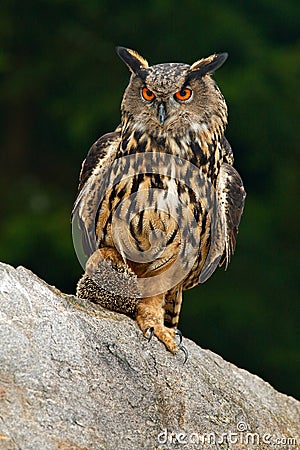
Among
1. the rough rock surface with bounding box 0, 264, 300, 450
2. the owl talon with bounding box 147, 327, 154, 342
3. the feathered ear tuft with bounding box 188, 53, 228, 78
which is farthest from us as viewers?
the feathered ear tuft with bounding box 188, 53, 228, 78

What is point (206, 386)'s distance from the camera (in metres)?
3.47

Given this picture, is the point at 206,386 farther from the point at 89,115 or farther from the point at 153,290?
the point at 89,115

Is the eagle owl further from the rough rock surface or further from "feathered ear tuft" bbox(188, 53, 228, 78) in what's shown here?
the rough rock surface

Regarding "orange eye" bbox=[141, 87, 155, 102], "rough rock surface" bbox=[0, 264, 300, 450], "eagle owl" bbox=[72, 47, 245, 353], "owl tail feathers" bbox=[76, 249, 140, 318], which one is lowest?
"rough rock surface" bbox=[0, 264, 300, 450]

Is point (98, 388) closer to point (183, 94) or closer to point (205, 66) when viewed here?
point (183, 94)

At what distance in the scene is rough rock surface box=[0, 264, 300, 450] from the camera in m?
2.86

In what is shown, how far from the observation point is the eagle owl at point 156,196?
352 cm

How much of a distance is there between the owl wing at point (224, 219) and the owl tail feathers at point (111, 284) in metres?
0.36

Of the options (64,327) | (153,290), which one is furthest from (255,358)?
(64,327)

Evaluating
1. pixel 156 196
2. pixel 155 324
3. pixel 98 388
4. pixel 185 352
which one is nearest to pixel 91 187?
pixel 156 196

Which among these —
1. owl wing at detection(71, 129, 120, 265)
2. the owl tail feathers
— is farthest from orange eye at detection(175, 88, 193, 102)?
the owl tail feathers

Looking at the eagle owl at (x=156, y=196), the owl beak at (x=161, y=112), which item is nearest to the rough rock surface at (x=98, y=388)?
the eagle owl at (x=156, y=196)

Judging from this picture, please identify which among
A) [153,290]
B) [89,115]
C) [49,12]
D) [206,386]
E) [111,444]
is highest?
[49,12]

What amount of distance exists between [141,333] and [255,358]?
15.4 feet
